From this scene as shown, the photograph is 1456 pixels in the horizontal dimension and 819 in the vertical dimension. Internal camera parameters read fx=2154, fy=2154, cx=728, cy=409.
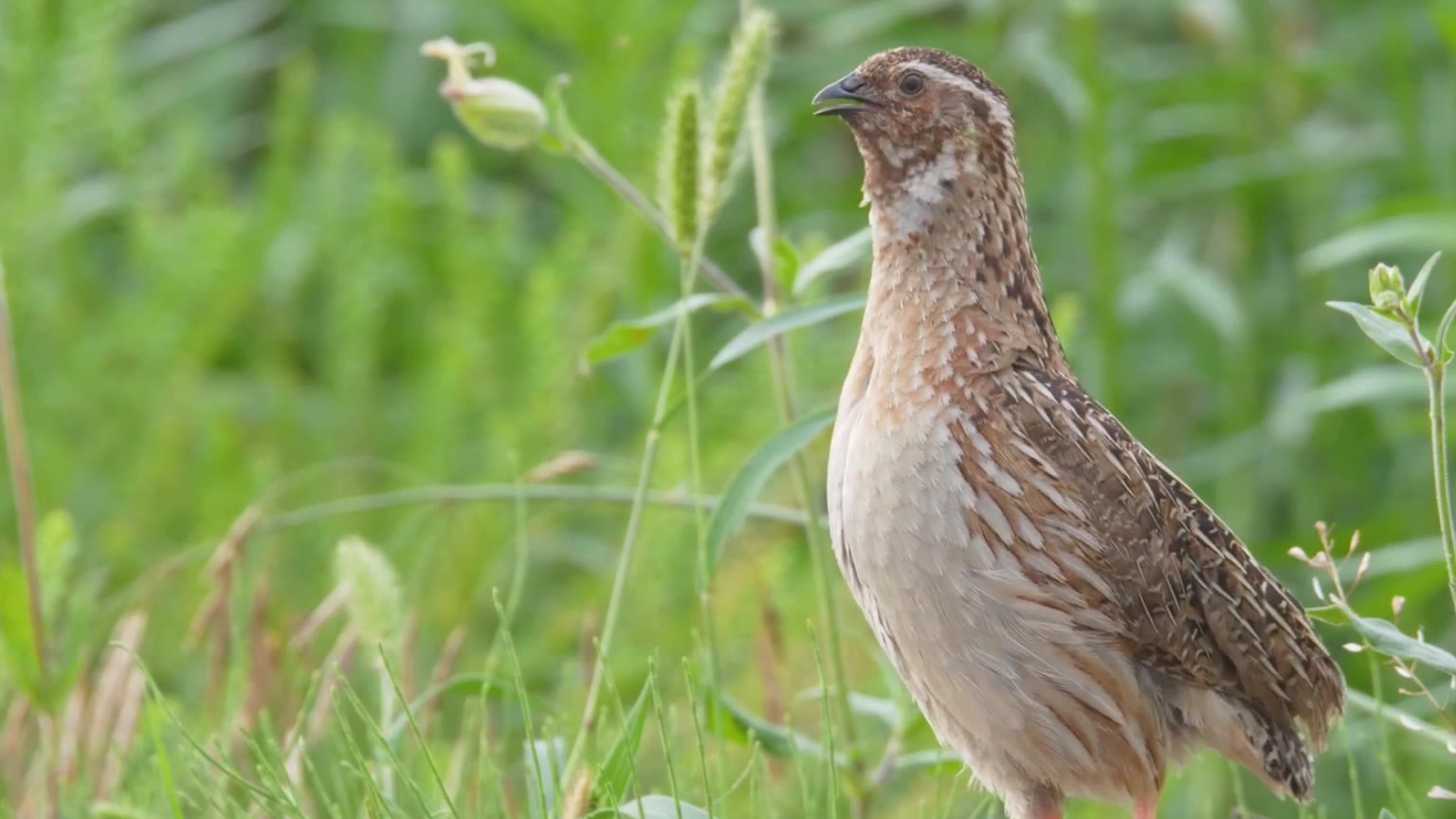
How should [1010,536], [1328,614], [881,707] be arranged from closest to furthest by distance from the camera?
[1328,614]
[1010,536]
[881,707]

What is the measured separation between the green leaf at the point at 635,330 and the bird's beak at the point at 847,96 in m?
0.30

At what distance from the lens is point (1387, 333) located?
2381 millimetres

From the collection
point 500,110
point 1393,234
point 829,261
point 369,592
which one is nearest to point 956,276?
point 829,261

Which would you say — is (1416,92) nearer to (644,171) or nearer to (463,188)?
(644,171)

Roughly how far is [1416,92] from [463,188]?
2.68 m

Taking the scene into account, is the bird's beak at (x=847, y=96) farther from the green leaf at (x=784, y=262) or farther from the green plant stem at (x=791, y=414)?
the green leaf at (x=784, y=262)

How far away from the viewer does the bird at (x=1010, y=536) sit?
286 centimetres

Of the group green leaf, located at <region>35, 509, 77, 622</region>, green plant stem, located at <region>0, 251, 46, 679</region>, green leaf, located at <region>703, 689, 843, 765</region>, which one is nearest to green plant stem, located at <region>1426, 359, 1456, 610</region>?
green leaf, located at <region>703, 689, 843, 765</region>

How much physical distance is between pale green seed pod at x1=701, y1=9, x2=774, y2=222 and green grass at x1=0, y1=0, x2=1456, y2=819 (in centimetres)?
98

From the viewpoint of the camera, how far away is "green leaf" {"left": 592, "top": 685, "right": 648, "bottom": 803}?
2725 mm

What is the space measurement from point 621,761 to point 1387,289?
117 centimetres

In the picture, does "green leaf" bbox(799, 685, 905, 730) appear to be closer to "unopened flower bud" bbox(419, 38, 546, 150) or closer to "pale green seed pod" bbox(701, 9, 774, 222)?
"pale green seed pod" bbox(701, 9, 774, 222)

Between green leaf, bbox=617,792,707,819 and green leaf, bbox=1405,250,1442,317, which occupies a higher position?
green leaf, bbox=1405,250,1442,317

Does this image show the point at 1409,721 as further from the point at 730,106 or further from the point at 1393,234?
the point at 1393,234
